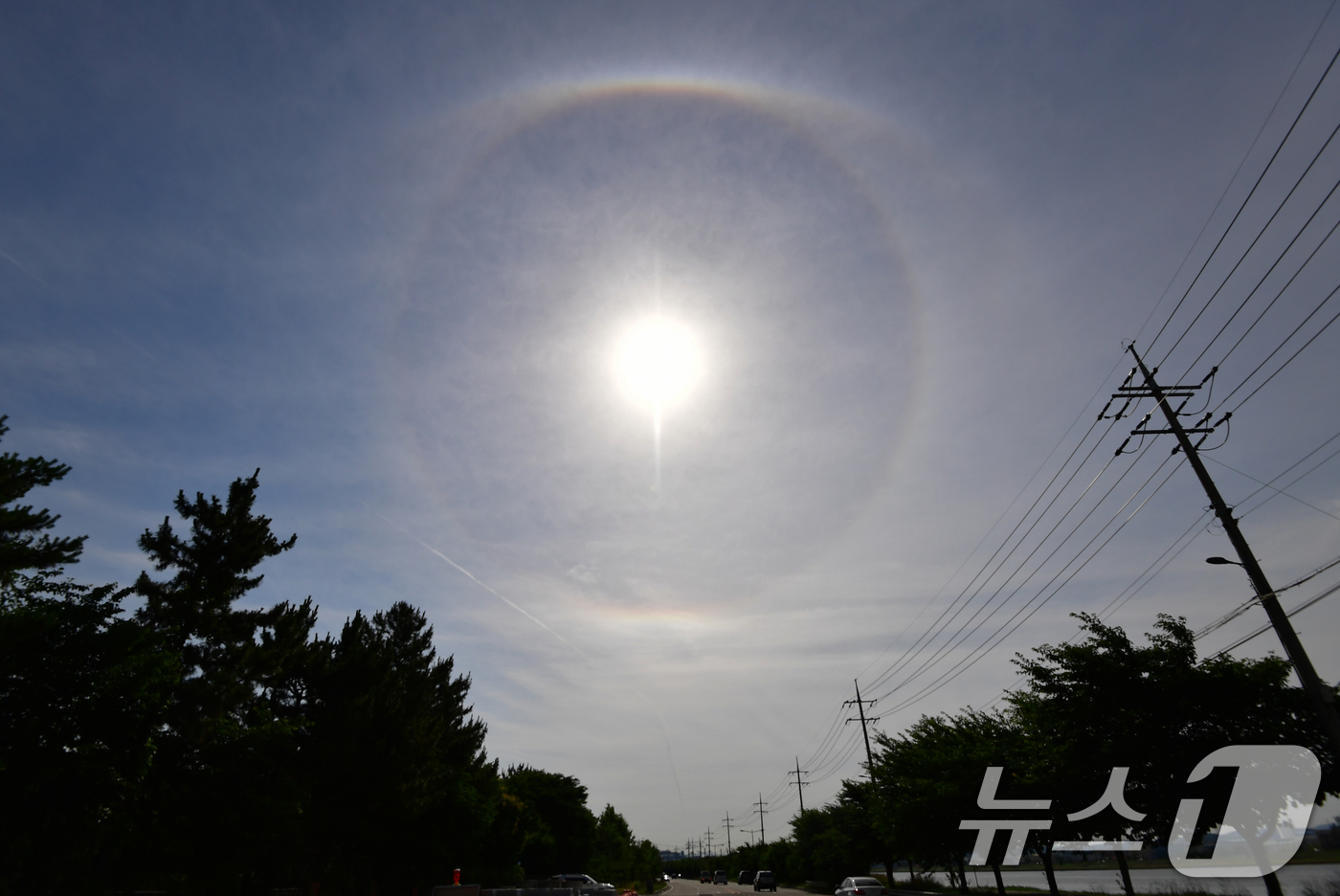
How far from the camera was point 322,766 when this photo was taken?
3036 cm

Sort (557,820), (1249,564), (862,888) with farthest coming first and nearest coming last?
(557,820)
(862,888)
(1249,564)

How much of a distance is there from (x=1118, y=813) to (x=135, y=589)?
1293 inches

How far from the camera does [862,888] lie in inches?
1451

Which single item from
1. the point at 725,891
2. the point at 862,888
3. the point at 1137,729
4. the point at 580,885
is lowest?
the point at 862,888

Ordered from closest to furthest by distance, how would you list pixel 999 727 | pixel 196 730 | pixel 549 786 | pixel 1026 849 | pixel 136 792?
pixel 136 792 → pixel 196 730 → pixel 1026 849 → pixel 999 727 → pixel 549 786

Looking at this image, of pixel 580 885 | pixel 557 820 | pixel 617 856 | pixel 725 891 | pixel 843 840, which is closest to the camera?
pixel 580 885

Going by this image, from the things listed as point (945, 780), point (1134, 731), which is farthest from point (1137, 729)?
point (945, 780)

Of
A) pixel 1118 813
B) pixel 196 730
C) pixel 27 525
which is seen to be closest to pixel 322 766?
pixel 196 730

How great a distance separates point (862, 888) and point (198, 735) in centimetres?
3219

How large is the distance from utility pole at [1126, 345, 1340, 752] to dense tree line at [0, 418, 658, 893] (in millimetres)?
29284

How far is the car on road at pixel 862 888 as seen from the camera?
36469mm

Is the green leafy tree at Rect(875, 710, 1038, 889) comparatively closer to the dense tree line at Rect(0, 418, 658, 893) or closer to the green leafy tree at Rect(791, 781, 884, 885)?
the green leafy tree at Rect(791, 781, 884, 885)

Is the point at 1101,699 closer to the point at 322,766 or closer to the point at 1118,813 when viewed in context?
the point at 1118,813

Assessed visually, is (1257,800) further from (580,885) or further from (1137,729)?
(580,885)
